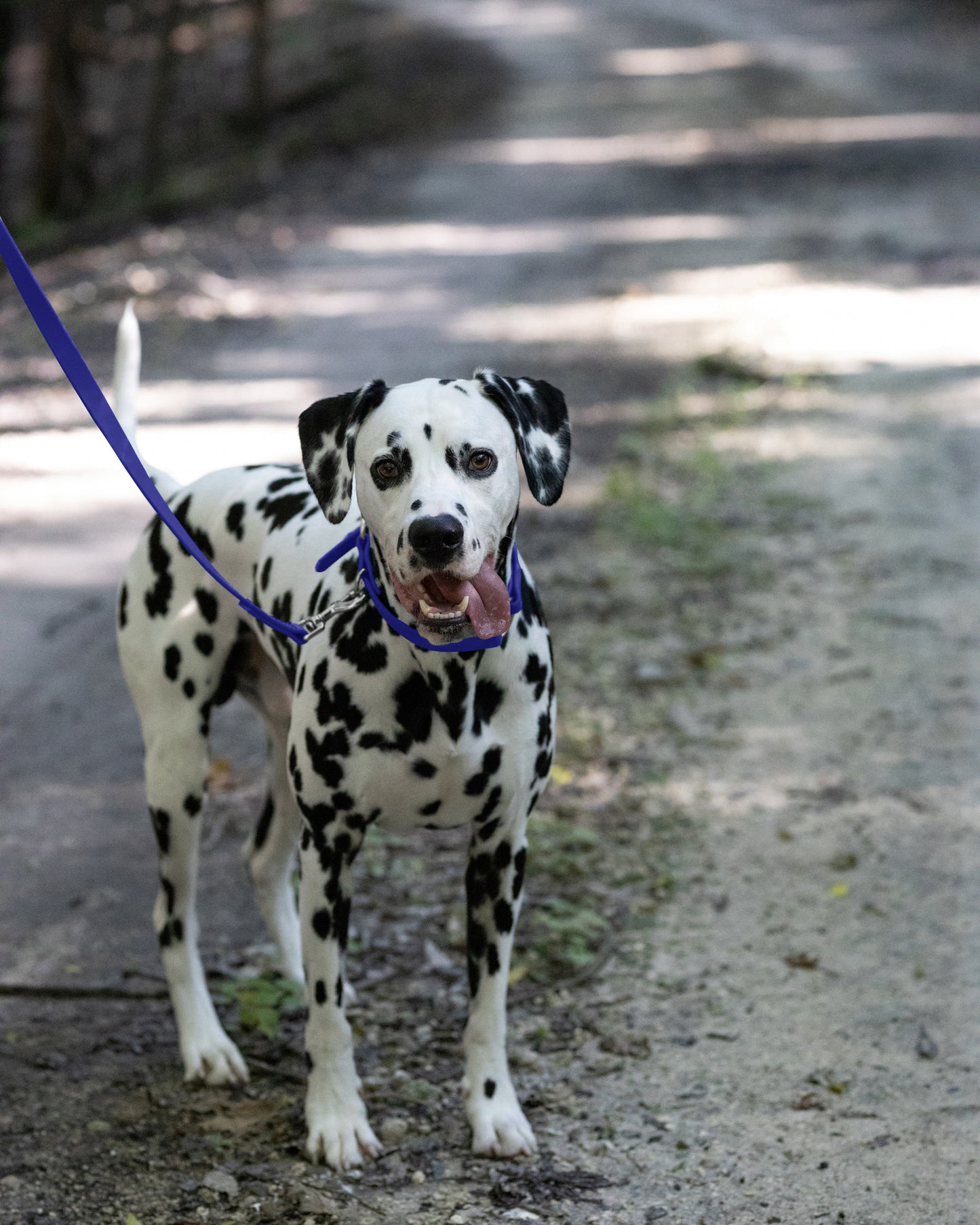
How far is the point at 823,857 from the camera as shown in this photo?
520 centimetres

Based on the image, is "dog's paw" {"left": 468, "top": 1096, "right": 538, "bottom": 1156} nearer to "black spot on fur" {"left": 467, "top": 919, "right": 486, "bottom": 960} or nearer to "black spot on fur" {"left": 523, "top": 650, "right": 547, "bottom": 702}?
"black spot on fur" {"left": 467, "top": 919, "right": 486, "bottom": 960}

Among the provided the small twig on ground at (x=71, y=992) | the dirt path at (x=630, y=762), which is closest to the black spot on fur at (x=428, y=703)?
the dirt path at (x=630, y=762)

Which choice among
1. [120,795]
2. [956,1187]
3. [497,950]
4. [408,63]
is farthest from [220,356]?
[408,63]

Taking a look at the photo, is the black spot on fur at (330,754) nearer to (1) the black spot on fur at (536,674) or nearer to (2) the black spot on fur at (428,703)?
(2) the black spot on fur at (428,703)

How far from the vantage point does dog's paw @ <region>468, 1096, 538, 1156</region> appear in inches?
148

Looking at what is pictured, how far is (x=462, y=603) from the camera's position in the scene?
318 cm

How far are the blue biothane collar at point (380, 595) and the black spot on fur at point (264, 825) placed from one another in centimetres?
101

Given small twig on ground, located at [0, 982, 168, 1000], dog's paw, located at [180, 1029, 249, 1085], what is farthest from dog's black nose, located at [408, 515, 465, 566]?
small twig on ground, located at [0, 982, 168, 1000]

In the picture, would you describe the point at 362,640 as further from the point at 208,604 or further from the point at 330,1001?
the point at 330,1001

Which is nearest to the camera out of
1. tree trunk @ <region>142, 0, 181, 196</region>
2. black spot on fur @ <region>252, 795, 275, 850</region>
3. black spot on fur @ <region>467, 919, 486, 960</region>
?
black spot on fur @ <region>467, 919, 486, 960</region>

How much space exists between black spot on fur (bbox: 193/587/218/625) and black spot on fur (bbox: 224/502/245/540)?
18 centimetres

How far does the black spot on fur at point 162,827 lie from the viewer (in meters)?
4.14

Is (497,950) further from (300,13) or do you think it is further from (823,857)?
(300,13)

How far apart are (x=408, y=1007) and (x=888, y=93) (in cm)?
2092
